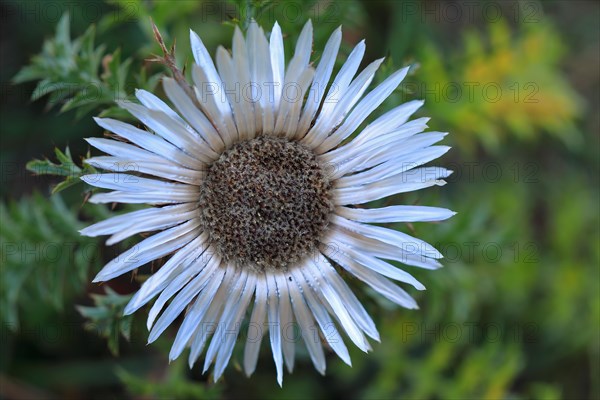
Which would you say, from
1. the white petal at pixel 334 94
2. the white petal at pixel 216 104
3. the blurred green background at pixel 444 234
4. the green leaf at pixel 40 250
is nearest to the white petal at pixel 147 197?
the white petal at pixel 216 104

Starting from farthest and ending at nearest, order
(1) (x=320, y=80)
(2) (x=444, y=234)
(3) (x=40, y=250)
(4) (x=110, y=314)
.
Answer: (2) (x=444, y=234)
(3) (x=40, y=250)
(4) (x=110, y=314)
(1) (x=320, y=80)

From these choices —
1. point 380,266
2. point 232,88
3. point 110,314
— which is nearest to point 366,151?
point 380,266

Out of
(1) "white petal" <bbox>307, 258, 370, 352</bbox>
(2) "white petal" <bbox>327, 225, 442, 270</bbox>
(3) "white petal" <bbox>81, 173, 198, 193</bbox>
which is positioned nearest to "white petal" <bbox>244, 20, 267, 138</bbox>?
(3) "white petal" <bbox>81, 173, 198, 193</bbox>

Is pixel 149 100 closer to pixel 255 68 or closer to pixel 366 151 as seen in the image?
pixel 255 68

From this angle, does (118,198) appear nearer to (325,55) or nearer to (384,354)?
(325,55)

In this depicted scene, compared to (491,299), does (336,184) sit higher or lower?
higher

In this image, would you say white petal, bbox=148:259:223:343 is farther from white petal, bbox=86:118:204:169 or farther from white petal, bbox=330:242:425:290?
white petal, bbox=330:242:425:290

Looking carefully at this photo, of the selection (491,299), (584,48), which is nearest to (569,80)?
(584,48)
